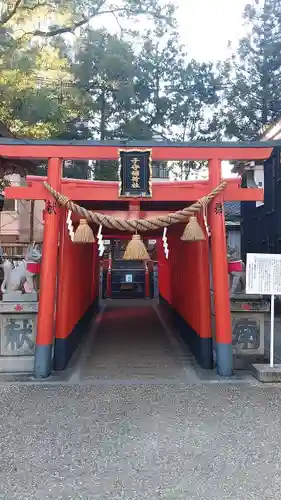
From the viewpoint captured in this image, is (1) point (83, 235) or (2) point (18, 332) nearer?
(1) point (83, 235)

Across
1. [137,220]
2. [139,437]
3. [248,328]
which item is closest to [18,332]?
[137,220]

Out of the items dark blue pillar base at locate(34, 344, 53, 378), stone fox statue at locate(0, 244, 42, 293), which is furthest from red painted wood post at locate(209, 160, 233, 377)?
stone fox statue at locate(0, 244, 42, 293)

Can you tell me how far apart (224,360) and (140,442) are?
2759 mm

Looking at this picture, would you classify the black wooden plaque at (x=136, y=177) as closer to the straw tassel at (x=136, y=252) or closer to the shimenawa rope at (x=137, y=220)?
the shimenawa rope at (x=137, y=220)

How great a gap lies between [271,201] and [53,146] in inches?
365

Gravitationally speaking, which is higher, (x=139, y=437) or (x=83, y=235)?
(x=83, y=235)

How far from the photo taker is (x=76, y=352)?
909 cm

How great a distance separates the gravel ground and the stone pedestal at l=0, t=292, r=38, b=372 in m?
0.91

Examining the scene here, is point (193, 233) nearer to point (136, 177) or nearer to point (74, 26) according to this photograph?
point (136, 177)

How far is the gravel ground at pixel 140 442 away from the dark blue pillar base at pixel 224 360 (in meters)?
0.53

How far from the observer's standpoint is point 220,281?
7.27 meters

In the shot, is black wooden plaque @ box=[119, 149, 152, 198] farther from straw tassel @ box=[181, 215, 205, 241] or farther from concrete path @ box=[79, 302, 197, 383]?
concrete path @ box=[79, 302, 197, 383]

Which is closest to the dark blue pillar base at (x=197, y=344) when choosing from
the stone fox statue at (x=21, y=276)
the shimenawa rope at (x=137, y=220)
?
the shimenawa rope at (x=137, y=220)

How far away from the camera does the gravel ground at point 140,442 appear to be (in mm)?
3768
